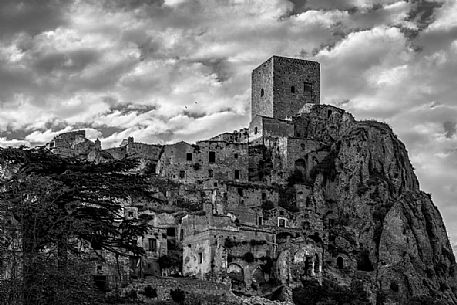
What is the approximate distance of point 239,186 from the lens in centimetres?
7919

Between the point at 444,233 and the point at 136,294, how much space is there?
45291 millimetres

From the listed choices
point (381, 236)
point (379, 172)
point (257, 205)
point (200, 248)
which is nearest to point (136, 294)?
point (200, 248)

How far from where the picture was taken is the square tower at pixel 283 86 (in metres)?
95.1

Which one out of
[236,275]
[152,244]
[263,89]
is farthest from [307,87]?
[236,275]

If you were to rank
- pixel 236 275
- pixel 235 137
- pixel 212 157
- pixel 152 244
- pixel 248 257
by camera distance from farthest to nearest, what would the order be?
pixel 235 137
pixel 212 157
pixel 152 244
pixel 248 257
pixel 236 275

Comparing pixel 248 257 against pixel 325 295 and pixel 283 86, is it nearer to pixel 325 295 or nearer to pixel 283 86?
pixel 325 295

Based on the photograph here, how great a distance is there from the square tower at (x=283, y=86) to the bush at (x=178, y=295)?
147 feet

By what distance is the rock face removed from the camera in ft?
247

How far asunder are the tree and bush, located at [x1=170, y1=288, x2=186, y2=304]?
12.8m

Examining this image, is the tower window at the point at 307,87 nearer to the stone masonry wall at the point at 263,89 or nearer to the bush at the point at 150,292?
the stone masonry wall at the point at 263,89

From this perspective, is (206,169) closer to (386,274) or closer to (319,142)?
(319,142)

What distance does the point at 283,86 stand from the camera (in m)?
95.7

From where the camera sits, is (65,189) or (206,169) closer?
(65,189)

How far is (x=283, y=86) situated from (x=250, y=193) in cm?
2010
